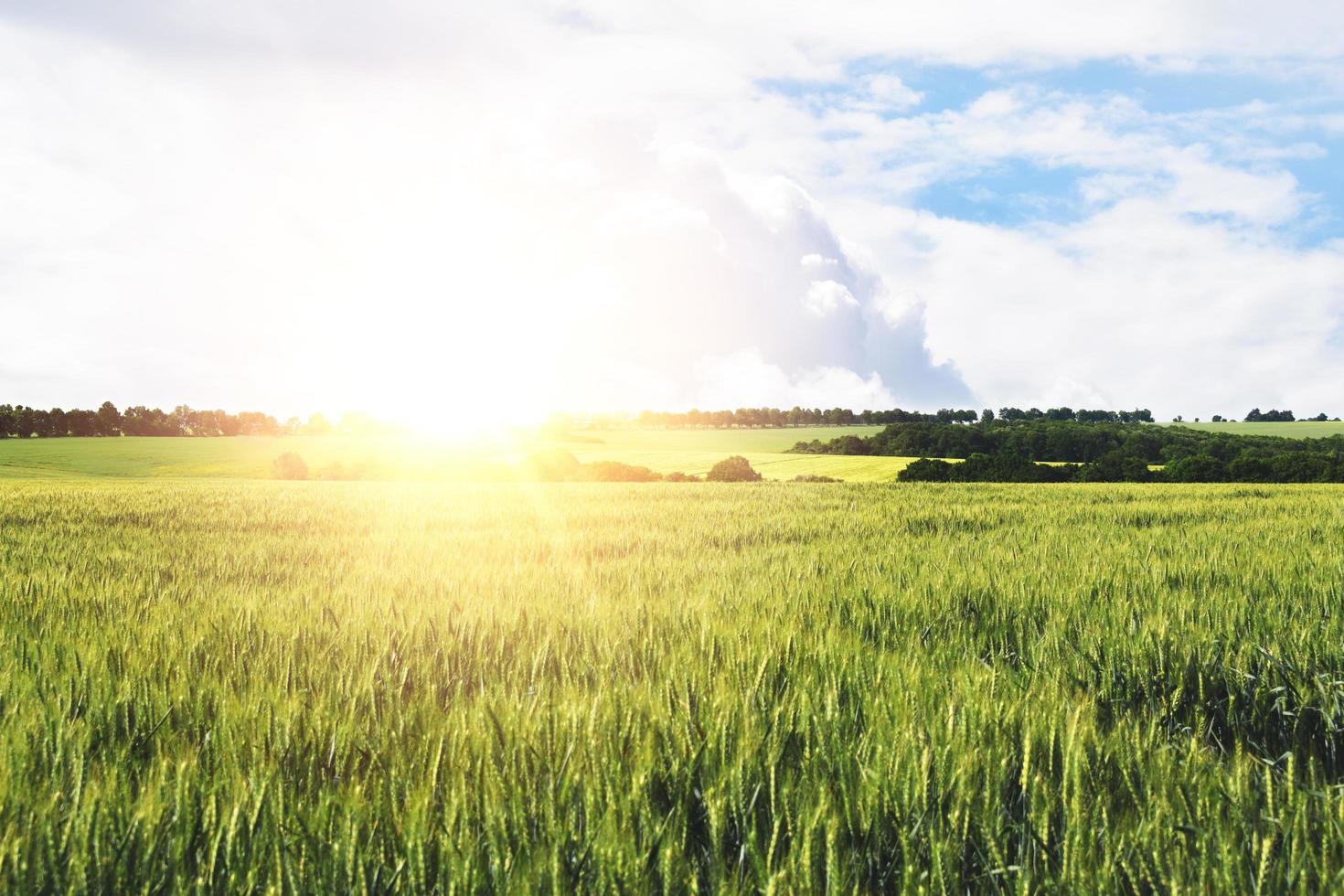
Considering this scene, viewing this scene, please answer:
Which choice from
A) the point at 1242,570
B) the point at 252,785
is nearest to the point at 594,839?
the point at 252,785

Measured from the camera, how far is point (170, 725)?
6.15 ft

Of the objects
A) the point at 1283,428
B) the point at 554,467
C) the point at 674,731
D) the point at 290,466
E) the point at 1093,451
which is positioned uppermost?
the point at 1283,428

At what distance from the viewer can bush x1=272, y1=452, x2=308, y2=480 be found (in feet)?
159

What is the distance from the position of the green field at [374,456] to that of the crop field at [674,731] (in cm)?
3686

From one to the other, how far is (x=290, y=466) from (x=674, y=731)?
5465cm

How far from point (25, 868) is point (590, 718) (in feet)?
3.14

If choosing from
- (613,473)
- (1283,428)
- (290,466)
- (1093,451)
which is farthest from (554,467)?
(1283,428)

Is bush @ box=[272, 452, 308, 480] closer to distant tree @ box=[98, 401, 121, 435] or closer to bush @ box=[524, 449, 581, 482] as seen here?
bush @ box=[524, 449, 581, 482]

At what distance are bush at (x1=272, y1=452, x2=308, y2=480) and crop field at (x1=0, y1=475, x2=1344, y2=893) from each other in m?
49.4

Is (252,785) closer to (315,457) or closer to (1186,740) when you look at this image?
(1186,740)

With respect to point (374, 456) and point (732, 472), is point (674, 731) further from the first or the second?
point (374, 456)

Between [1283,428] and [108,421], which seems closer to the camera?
[108,421]

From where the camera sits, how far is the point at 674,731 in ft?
5.48

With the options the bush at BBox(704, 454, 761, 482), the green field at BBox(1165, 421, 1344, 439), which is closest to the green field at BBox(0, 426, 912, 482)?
the bush at BBox(704, 454, 761, 482)
